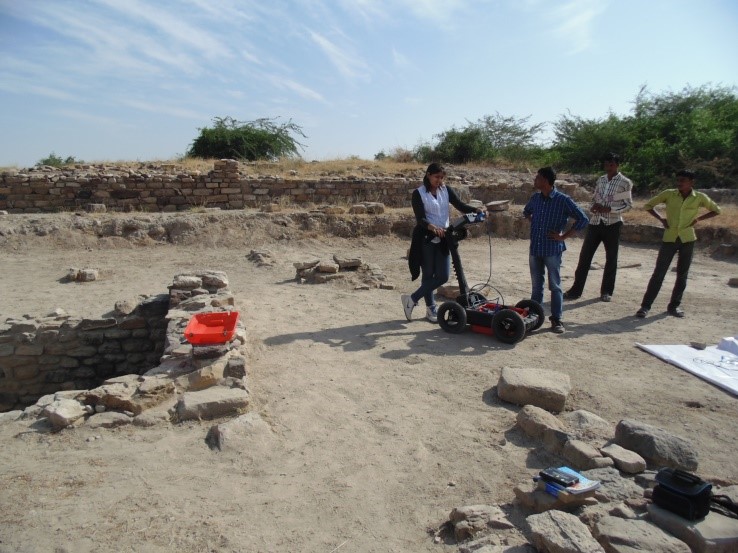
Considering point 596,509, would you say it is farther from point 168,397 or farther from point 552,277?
point 552,277

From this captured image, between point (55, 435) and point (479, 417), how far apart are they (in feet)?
10.0

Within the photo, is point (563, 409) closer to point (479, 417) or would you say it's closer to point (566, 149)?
point (479, 417)

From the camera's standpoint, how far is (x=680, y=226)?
20.0 ft

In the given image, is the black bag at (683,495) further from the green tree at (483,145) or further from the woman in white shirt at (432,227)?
the green tree at (483,145)

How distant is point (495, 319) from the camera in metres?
5.30

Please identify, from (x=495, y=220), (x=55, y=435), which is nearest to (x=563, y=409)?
(x=55, y=435)

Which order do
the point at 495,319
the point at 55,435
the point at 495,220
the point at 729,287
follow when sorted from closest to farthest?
the point at 55,435
the point at 495,319
the point at 729,287
the point at 495,220

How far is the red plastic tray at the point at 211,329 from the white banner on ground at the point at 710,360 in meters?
4.21

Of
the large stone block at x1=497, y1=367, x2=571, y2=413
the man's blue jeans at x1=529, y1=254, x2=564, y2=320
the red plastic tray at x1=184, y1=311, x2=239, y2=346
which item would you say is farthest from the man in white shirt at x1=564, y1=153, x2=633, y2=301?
the red plastic tray at x1=184, y1=311, x2=239, y2=346

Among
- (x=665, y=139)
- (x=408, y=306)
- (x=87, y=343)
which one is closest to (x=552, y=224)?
(x=408, y=306)

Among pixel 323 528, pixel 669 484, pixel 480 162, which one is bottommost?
pixel 323 528

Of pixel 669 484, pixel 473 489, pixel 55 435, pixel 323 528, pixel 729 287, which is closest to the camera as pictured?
pixel 669 484

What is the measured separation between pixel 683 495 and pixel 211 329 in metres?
→ 3.84

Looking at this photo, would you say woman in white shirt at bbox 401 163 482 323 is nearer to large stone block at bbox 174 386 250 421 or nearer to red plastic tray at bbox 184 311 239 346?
red plastic tray at bbox 184 311 239 346
